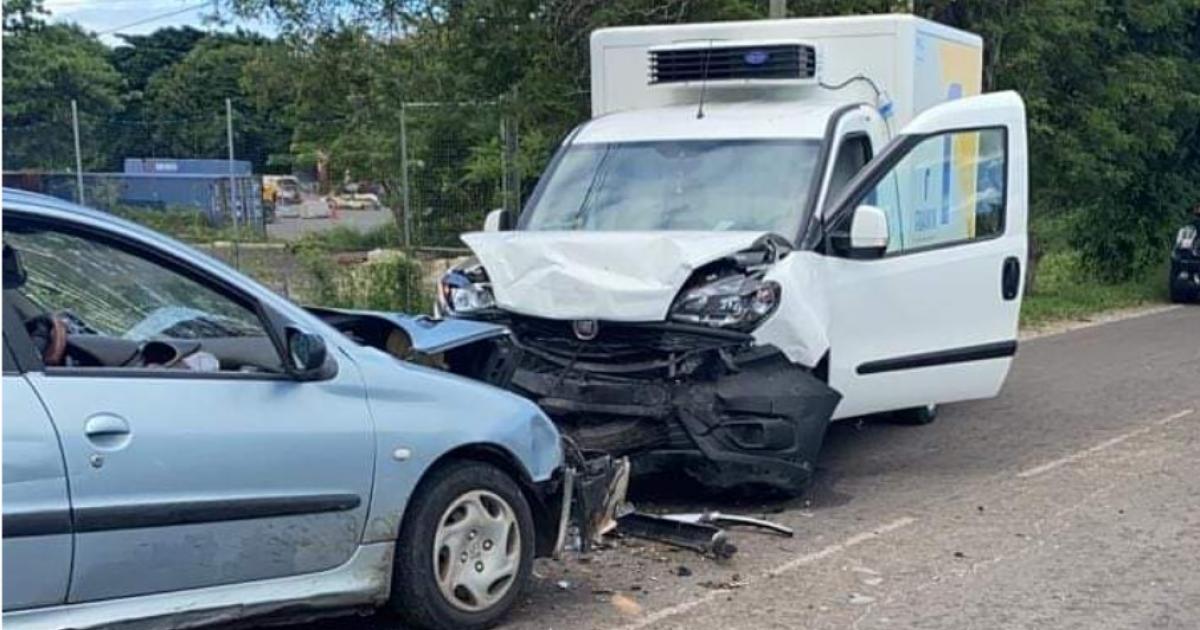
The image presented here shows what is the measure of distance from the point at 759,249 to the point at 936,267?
1.76 meters

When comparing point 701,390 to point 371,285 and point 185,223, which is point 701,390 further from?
point 185,223

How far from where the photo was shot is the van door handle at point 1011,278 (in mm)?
9234

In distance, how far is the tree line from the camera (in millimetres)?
15109

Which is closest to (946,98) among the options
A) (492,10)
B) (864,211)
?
(864,211)

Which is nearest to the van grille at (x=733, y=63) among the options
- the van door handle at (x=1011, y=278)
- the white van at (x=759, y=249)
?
the white van at (x=759, y=249)

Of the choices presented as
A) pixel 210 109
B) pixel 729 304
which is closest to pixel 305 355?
pixel 729 304

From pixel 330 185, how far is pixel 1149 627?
16.8m

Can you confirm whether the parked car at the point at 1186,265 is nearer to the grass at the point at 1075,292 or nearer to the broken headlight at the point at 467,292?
the grass at the point at 1075,292

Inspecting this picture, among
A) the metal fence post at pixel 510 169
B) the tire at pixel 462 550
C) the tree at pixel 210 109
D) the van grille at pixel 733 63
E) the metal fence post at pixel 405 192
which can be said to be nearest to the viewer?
the tire at pixel 462 550

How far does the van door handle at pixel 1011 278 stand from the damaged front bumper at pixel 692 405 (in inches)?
90.8

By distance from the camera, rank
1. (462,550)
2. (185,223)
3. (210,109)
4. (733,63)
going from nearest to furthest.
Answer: (462,550) → (733,63) → (185,223) → (210,109)

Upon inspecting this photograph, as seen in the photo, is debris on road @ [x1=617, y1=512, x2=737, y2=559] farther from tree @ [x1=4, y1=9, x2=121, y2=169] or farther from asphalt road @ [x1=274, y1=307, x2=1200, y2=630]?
tree @ [x1=4, y1=9, x2=121, y2=169]

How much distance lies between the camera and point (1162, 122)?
21.2 m

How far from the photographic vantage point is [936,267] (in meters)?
8.86
